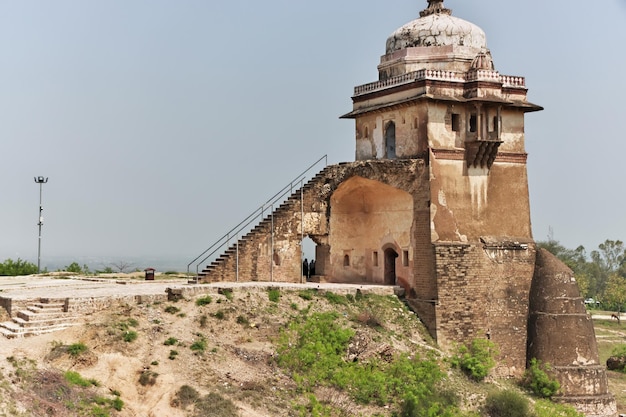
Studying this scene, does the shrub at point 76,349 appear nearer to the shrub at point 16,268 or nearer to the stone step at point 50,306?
the stone step at point 50,306

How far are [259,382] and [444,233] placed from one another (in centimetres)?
995

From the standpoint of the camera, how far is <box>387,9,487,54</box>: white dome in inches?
1184

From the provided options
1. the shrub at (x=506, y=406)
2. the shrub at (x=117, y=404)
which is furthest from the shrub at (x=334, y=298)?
the shrub at (x=117, y=404)

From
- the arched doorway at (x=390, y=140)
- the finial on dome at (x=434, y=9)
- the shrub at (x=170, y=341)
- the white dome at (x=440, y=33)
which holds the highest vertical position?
the finial on dome at (x=434, y=9)

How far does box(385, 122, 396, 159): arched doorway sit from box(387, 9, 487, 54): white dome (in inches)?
128

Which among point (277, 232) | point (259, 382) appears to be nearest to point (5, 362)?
point (259, 382)

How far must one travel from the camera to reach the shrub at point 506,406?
78.8ft

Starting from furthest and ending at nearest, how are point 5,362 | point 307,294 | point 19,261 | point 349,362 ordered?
point 19,261 < point 307,294 < point 349,362 < point 5,362

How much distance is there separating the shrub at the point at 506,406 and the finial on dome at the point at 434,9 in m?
14.9

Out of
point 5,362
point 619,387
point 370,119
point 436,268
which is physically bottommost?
point 619,387

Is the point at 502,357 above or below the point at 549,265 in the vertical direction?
below

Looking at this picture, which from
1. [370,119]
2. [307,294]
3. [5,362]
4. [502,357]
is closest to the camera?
[5,362]

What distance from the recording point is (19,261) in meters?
42.0

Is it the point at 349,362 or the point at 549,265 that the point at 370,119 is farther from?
the point at 349,362
